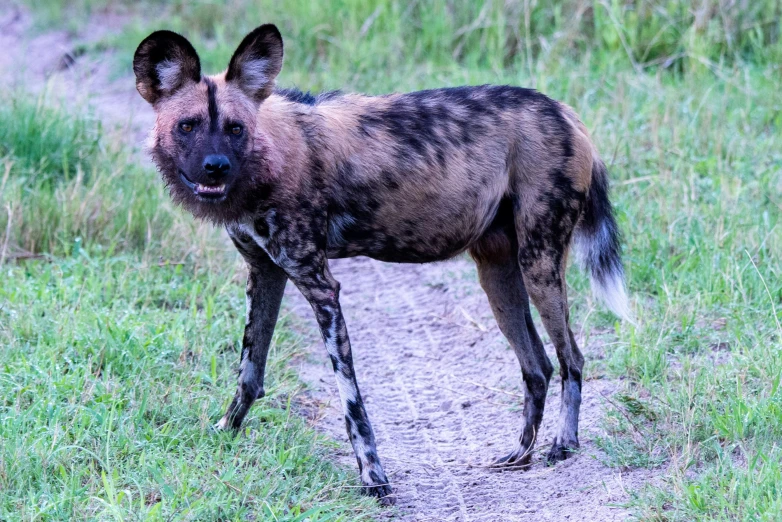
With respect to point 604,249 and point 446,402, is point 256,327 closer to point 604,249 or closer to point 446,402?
point 446,402

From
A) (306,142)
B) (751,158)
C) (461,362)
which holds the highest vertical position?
(306,142)

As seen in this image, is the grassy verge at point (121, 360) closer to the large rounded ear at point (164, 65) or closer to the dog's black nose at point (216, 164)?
the dog's black nose at point (216, 164)

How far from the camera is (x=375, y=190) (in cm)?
321


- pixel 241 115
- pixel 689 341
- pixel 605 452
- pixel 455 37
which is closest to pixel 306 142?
pixel 241 115

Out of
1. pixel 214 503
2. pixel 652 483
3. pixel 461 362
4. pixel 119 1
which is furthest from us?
pixel 119 1

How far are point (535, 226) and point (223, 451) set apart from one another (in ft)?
4.22

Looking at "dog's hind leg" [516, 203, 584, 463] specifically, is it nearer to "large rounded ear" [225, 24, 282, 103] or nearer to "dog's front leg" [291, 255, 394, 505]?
"dog's front leg" [291, 255, 394, 505]

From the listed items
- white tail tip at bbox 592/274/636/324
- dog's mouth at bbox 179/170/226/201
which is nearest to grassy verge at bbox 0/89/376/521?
dog's mouth at bbox 179/170/226/201

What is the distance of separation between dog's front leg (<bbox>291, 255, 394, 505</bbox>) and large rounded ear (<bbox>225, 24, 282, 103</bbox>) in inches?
23.0

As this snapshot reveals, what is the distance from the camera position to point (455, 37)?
679 cm

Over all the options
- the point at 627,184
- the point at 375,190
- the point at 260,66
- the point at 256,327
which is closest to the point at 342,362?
the point at 256,327

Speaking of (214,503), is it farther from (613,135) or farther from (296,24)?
(296,24)

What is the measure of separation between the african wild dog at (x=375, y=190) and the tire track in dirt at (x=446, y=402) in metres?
0.18

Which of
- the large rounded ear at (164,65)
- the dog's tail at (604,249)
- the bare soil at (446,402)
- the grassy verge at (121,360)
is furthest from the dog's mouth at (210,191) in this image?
the dog's tail at (604,249)
